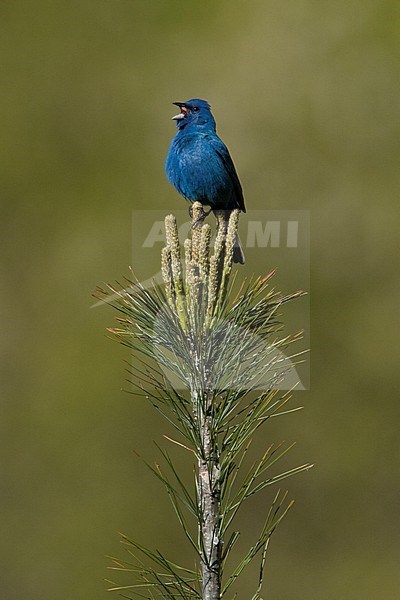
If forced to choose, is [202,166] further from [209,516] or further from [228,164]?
[209,516]

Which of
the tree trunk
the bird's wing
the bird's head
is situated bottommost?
the tree trunk

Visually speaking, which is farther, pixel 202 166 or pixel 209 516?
pixel 202 166

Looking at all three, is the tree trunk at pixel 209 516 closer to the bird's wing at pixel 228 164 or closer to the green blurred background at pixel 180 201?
the bird's wing at pixel 228 164

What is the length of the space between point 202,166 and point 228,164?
0.06 meters

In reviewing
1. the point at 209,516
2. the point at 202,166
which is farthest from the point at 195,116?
the point at 209,516

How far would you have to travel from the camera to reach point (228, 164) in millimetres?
1764

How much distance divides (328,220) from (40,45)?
6.15 feet

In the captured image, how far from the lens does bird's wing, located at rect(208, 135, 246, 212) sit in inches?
69.4

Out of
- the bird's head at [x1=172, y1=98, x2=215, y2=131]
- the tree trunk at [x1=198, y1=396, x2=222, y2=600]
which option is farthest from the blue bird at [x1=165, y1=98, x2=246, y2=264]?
the tree trunk at [x1=198, y1=396, x2=222, y2=600]

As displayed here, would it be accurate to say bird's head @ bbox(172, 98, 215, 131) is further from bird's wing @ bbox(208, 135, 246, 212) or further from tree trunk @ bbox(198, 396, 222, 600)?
tree trunk @ bbox(198, 396, 222, 600)

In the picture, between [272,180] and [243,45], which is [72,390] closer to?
[272,180]

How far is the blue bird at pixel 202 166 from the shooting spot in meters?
1.77

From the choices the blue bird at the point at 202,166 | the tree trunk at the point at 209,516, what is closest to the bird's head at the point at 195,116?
the blue bird at the point at 202,166

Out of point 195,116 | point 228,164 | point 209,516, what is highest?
point 195,116
